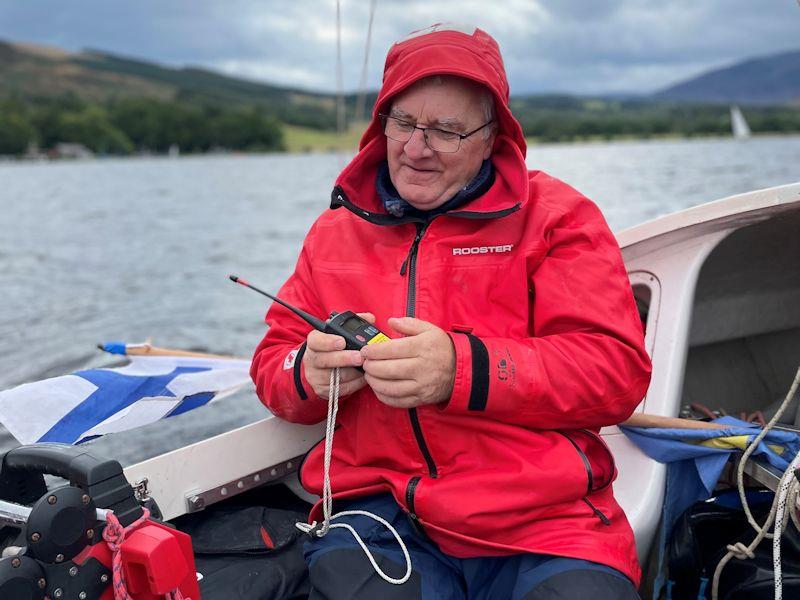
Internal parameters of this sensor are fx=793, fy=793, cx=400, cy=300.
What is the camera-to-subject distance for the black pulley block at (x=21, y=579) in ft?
4.84

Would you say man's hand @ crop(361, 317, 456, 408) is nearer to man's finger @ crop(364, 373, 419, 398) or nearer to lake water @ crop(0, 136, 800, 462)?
man's finger @ crop(364, 373, 419, 398)

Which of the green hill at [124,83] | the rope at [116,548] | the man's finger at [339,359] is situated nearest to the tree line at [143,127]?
the green hill at [124,83]

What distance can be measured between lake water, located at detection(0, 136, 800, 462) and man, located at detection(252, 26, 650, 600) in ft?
4.35

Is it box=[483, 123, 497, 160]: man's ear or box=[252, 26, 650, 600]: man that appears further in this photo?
box=[483, 123, 497, 160]: man's ear

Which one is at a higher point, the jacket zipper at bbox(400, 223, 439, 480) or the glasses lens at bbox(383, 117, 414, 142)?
the glasses lens at bbox(383, 117, 414, 142)

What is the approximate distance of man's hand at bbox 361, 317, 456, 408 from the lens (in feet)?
6.34

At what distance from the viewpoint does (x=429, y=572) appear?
6.98 ft

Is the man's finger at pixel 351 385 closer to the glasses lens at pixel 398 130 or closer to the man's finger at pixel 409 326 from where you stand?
the man's finger at pixel 409 326

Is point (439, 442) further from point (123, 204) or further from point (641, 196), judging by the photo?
point (123, 204)

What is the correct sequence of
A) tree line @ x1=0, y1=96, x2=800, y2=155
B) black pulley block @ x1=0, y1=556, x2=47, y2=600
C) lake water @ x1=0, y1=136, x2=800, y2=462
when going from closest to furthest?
black pulley block @ x1=0, y1=556, x2=47, y2=600
lake water @ x1=0, y1=136, x2=800, y2=462
tree line @ x1=0, y1=96, x2=800, y2=155

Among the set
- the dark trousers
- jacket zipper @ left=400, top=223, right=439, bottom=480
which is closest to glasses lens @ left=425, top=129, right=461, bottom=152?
jacket zipper @ left=400, top=223, right=439, bottom=480

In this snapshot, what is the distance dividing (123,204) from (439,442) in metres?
38.8

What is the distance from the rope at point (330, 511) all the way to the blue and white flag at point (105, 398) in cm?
112

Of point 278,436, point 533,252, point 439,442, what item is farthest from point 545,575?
point 278,436
